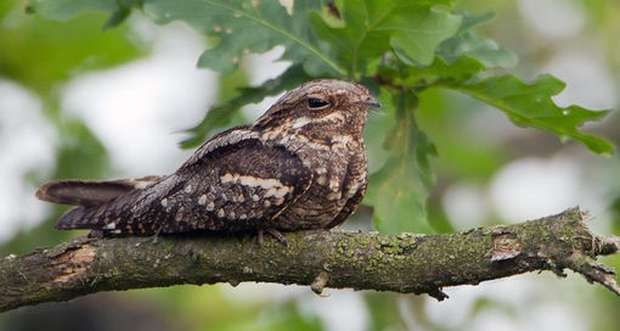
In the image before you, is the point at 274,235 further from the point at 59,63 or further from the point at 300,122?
the point at 59,63

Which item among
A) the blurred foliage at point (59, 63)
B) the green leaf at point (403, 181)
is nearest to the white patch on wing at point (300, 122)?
the green leaf at point (403, 181)

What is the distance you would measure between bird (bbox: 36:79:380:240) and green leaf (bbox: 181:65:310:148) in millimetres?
287

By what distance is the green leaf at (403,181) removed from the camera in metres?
5.18

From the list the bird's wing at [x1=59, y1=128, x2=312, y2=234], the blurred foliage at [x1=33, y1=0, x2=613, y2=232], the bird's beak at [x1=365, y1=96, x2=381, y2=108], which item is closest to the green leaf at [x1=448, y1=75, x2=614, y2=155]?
the blurred foliage at [x1=33, y1=0, x2=613, y2=232]

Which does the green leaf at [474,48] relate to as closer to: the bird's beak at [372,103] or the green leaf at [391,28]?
the green leaf at [391,28]

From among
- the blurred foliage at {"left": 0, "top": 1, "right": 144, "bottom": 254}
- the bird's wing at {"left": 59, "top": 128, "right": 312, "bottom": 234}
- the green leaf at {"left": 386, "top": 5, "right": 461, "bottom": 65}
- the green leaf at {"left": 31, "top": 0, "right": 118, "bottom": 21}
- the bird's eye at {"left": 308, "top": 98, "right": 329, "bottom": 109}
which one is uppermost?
the blurred foliage at {"left": 0, "top": 1, "right": 144, "bottom": 254}

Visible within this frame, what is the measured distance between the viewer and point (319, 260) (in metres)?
4.35

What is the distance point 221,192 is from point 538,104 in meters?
1.31

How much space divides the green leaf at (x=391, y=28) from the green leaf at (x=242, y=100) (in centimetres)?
28

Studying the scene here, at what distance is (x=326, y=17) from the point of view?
5.30 metres

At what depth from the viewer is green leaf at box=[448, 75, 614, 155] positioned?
5020mm

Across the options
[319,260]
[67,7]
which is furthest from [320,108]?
[67,7]

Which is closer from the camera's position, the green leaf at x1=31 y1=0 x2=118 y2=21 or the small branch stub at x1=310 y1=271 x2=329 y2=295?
the small branch stub at x1=310 y1=271 x2=329 y2=295

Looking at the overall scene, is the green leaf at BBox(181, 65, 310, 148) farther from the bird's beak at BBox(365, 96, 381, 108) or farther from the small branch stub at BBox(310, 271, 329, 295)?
the small branch stub at BBox(310, 271, 329, 295)
